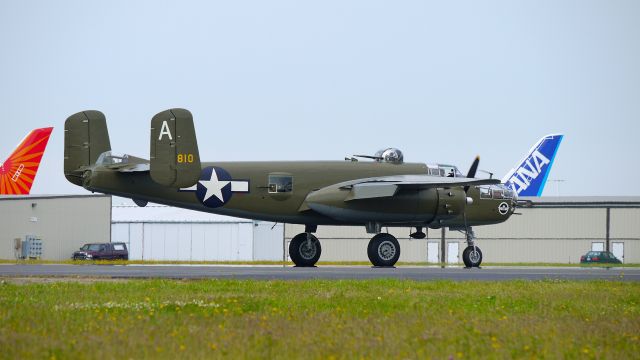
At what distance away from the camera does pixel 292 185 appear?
39.5m

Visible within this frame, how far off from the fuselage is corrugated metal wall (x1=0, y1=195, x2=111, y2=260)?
3554cm

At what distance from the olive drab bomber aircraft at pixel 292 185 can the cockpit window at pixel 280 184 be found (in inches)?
1.6

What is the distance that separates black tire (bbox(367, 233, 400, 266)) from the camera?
39438 mm

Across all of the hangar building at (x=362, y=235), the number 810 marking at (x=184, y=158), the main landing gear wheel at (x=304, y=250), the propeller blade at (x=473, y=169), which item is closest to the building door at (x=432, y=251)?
the hangar building at (x=362, y=235)

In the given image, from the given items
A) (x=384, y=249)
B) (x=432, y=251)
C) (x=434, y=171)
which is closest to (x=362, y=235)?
(x=432, y=251)

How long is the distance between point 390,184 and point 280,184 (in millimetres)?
4594

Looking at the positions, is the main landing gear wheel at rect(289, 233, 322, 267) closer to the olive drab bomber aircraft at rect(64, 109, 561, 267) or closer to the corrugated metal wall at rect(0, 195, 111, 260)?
the olive drab bomber aircraft at rect(64, 109, 561, 267)

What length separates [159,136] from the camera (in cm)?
3516

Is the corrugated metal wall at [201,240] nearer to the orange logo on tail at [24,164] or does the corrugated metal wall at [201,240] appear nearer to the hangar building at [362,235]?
the hangar building at [362,235]

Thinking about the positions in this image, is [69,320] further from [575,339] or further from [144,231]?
[144,231]

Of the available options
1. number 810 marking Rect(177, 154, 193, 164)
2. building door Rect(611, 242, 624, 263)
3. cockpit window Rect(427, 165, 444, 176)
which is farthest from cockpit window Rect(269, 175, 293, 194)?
building door Rect(611, 242, 624, 263)

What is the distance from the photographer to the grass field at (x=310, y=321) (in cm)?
1358

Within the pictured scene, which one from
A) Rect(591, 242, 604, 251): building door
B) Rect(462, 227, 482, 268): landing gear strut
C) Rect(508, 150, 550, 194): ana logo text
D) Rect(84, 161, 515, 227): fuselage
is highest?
Rect(508, 150, 550, 194): ana logo text

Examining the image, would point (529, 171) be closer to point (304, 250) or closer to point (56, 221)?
point (56, 221)
